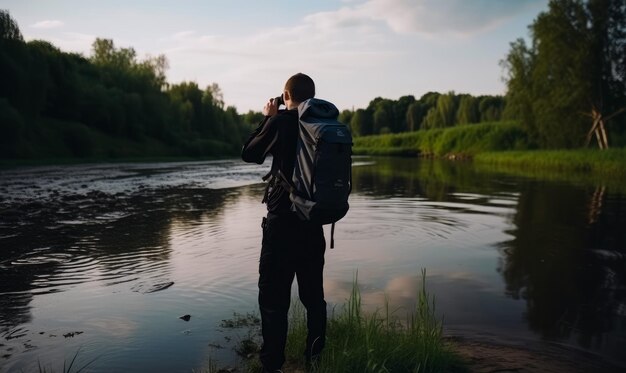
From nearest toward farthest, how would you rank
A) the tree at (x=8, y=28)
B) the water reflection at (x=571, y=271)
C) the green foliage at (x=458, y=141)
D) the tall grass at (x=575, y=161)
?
the water reflection at (x=571, y=271), the tall grass at (x=575, y=161), the tree at (x=8, y=28), the green foliage at (x=458, y=141)

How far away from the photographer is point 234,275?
26.0 feet

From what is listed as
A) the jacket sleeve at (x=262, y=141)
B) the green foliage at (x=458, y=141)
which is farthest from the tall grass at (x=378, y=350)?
the green foliage at (x=458, y=141)

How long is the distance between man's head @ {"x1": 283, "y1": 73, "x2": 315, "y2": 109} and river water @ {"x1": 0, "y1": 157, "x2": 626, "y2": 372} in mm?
2486

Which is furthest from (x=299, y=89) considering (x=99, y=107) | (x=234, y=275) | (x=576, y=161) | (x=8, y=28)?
(x=99, y=107)

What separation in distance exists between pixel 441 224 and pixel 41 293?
376 inches

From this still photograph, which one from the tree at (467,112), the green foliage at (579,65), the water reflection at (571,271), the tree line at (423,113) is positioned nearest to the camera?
the water reflection at (571,271)

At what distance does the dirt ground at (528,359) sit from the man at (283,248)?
1513 millimetres

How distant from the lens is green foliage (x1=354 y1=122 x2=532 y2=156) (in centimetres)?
6144

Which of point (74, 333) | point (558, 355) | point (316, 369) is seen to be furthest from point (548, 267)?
point (74, 333)

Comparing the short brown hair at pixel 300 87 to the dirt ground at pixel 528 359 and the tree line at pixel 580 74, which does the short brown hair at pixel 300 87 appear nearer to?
the dirt ground at pixel 528 359

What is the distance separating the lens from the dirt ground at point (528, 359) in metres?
4.48

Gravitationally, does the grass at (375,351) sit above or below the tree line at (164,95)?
below

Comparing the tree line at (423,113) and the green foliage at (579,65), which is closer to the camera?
the green foliage at (579,65)

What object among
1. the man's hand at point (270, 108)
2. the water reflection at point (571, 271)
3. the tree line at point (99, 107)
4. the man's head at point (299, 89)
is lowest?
the water reflection at point (571, 271)
